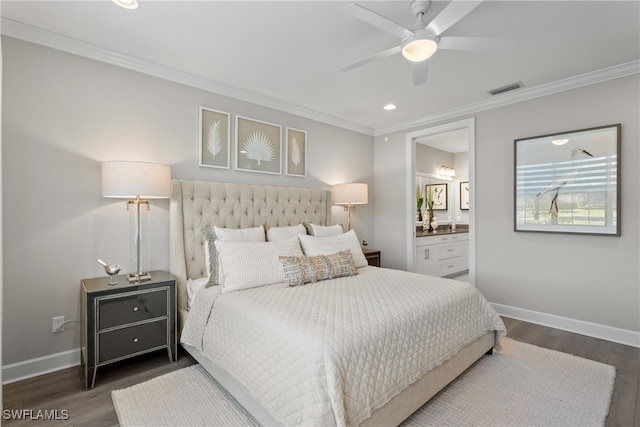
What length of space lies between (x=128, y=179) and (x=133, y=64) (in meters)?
1.10

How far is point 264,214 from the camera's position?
3.35 metres

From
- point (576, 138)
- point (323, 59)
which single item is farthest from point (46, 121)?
point (576, 138)

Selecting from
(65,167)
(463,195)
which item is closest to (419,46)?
(65,167)

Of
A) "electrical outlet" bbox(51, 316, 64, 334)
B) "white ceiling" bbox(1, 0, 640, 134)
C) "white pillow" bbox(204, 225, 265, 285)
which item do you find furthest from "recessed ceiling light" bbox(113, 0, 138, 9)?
"electrical outlet" bbox(51, 316, 64, 334)

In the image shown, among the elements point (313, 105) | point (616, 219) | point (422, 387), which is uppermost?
point (313, 105)

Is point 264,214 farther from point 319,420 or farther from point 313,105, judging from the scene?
point 319,420

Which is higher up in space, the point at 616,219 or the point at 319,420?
the point at 616,219

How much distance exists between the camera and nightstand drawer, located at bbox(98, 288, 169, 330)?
7.06ft

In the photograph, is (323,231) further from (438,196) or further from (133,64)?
(438,196)

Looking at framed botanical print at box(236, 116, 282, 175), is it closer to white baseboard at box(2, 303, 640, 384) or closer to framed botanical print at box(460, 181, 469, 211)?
white baseboard at box(2, 303, 640, 384)

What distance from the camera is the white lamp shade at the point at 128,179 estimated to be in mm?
2275

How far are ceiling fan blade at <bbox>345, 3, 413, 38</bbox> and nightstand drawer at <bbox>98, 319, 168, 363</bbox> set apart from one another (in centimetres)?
249

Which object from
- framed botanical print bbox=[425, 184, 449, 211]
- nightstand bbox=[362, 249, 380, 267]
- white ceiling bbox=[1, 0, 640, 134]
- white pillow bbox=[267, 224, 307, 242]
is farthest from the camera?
framed botanical print bbox=[425, 184, 449, 211]

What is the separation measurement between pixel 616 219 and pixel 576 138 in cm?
85
